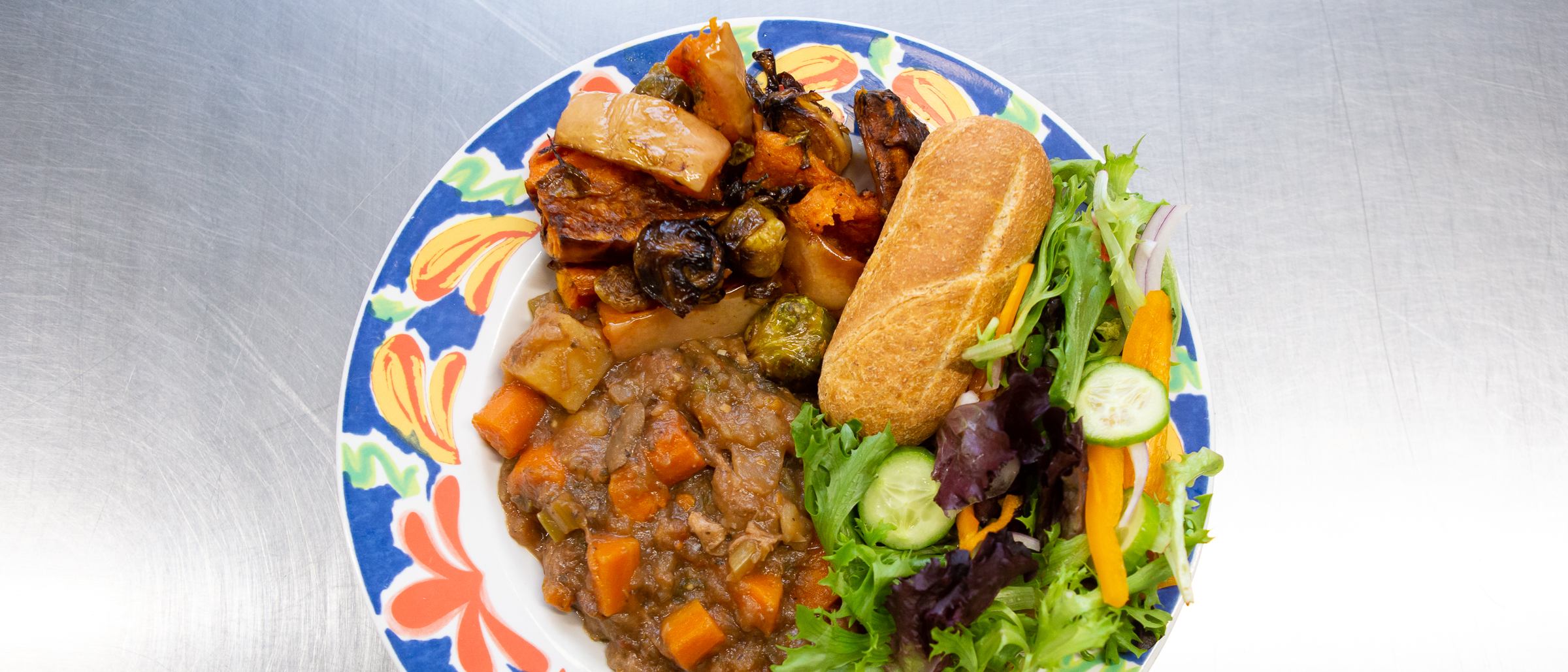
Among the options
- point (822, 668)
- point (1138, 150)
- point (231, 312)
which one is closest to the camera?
point (822, 668)

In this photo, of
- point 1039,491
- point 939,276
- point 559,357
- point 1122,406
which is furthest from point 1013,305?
point 559,357

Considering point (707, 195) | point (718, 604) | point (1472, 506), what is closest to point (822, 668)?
point (718, 604)

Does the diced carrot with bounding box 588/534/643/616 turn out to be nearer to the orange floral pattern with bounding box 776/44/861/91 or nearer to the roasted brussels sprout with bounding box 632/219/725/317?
the roasted brussels sprout with bounding box 632/219/725/317

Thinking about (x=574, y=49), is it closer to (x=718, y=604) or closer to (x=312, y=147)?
(x=312, y=147)

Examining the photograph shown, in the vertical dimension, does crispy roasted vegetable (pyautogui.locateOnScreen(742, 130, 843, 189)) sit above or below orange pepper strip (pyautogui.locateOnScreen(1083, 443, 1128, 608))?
above

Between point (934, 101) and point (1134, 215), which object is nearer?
point (1134, 215)

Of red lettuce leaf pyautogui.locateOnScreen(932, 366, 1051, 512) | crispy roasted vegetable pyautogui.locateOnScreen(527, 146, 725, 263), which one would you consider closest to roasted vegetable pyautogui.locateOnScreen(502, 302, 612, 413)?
crispy roasted vegetable pyautogui.locateOnScreen(527, 146, 725, 263)
